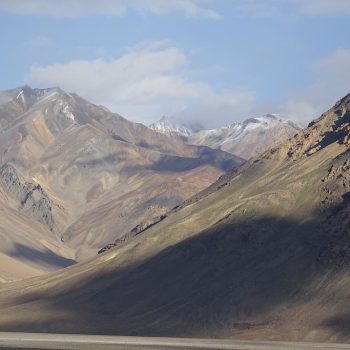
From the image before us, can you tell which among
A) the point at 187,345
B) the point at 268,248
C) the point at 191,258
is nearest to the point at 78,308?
the point at 191,258

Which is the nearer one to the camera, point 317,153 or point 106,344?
point 106,344

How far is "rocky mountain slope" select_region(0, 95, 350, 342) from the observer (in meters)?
136

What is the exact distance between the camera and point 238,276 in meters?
158

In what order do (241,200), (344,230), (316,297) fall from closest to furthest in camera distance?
(316,297)
(344,230)
(241,200)

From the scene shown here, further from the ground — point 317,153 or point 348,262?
point 317,153

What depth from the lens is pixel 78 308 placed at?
170 meters

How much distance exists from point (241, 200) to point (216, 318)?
5347 centimetres

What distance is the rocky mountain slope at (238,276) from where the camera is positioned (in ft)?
445

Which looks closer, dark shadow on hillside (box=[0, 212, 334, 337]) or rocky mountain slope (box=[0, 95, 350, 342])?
rocky mountain slope (box=[0, 95, 350, 342])

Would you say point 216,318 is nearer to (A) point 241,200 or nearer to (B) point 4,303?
(A) point 241,200

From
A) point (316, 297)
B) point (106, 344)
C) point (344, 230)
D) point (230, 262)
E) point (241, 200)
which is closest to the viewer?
point (106, 344)

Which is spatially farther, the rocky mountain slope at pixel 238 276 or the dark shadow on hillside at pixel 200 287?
the dark shadow on hillside at pixel 200 287

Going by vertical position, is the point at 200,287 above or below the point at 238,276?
above

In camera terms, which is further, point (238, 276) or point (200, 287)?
point (200, 287)
